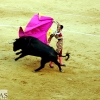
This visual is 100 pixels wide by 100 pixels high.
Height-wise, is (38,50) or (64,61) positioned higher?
(38,50)

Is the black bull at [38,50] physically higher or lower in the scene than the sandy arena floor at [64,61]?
higher

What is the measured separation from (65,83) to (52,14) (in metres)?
7.30

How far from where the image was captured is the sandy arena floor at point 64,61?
23.2ft

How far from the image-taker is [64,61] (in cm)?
912

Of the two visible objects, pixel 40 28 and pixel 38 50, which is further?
pixel 40 28

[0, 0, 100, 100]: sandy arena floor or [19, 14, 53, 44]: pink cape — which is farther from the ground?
[19, 14, 53, 44]: pink cape

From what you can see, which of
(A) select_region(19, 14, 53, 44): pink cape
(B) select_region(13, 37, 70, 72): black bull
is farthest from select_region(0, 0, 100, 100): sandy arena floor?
(A) select_region(19, 14, 53, 44): pink cape

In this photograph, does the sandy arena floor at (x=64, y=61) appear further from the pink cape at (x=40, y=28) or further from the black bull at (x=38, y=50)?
the pink cape at (x=40, y=28)

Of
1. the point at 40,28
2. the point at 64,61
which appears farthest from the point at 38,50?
the point at 64,61

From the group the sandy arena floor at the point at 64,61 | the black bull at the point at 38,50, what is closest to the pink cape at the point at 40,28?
the black bull at the point at 38,50

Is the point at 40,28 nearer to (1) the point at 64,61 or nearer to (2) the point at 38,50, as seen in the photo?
(2) the point at 38,50

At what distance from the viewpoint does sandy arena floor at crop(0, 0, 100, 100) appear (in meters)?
7.08

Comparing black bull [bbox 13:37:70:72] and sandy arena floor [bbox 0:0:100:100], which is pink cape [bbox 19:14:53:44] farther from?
sandy arena floor [bbox 0:0:100:100]

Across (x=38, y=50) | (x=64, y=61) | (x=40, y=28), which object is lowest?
(x=64, y=61)
